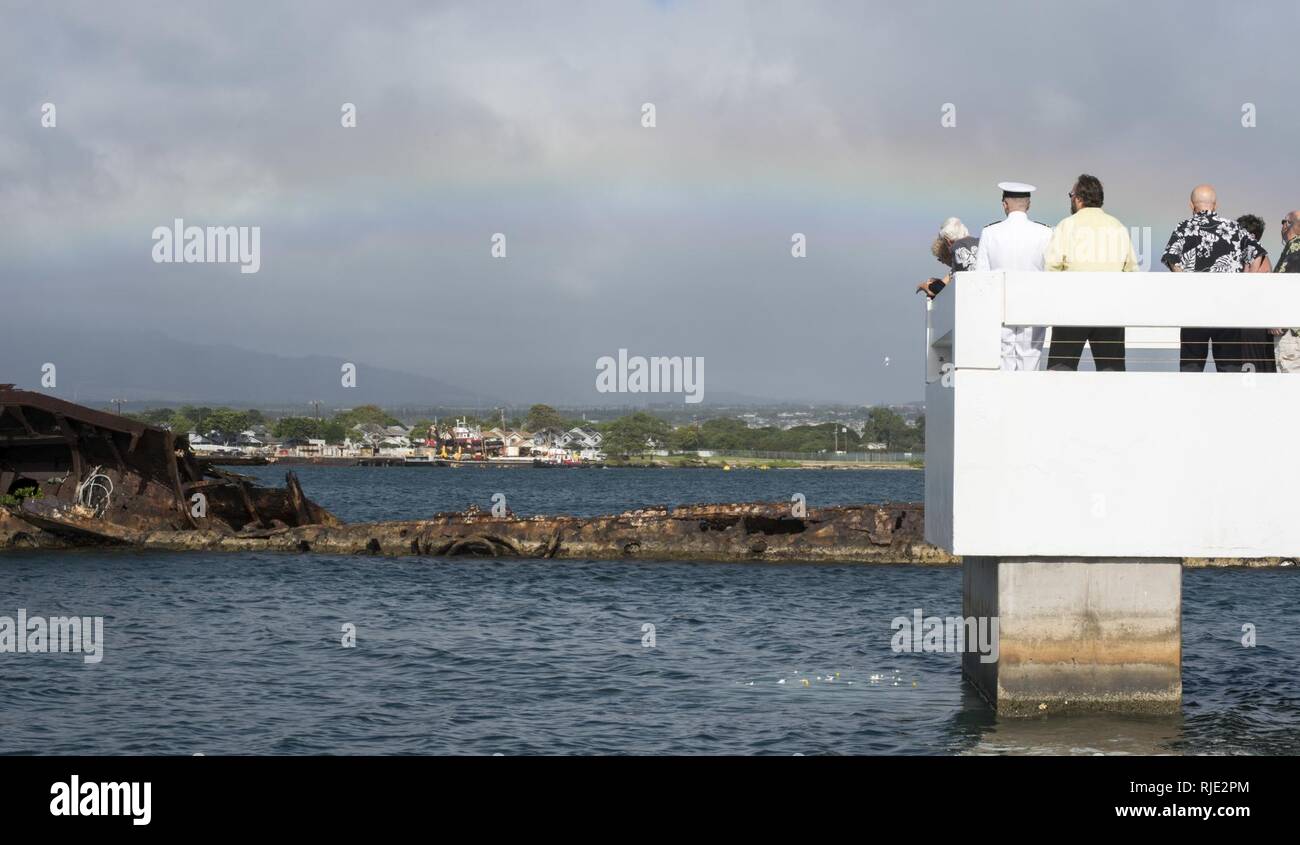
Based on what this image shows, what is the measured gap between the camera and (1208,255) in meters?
14.3

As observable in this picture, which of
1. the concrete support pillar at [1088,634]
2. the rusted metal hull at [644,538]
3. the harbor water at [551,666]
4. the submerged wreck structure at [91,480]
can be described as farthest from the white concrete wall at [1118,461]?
the submerged wreck structure at [91,480]

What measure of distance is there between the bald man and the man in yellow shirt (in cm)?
60

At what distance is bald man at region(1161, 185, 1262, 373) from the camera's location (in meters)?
14.1

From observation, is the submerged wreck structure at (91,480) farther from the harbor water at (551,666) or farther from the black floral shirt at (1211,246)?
the black floral shirt at (1211,246)

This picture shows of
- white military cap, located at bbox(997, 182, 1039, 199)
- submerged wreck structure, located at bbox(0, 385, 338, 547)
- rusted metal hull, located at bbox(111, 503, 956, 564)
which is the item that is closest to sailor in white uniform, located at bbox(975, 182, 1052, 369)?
white military cap, located at bbox(997, 182, 1039, 199)

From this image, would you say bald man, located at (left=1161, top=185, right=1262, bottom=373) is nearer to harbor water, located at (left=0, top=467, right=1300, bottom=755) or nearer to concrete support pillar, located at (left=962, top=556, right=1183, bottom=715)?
concrete support pillar, located at (left=962, top=556, right=1183, bottom=715)

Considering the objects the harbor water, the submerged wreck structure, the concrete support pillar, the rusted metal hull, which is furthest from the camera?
the rusted metal hull

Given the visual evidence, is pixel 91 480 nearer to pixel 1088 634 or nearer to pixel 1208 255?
pixel 1088 634

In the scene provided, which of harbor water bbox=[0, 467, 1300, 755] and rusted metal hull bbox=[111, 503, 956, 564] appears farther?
rusted metal hull bbox=[111, 503, 956, 564]

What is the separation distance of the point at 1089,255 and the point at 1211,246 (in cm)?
142

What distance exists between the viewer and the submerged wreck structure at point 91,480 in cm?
3581

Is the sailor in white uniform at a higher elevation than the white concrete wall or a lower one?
higher

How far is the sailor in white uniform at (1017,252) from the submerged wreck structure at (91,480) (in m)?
27.2

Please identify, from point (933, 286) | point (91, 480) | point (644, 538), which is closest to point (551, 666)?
point (933, 286)
